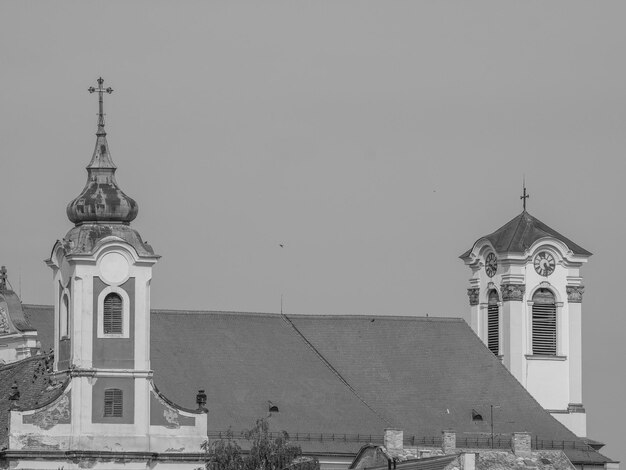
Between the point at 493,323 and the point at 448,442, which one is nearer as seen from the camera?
the point at 448,442

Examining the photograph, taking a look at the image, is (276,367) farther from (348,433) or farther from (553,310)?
(553,310)

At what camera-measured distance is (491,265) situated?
293 feet

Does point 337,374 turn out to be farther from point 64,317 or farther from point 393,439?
point 64,317

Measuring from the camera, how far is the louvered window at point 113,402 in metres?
75.4

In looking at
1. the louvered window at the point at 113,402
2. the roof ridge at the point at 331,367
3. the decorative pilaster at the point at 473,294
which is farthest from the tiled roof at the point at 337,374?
the decorative pilaster at the point at 473,294

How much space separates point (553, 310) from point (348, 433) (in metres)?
11.1

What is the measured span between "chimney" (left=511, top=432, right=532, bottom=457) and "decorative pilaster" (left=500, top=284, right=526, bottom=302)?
8625 mm

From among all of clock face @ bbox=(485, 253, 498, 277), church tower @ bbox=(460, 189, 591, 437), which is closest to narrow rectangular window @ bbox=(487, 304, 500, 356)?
church tower @ bbox=(460, 189, 591, 437)

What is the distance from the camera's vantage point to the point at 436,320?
3371 inches

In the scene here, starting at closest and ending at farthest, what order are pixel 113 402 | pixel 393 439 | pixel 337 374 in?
pixel 113 402 < pixel 393 439 < pixel 337 374

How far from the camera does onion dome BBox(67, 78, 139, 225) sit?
249 feet

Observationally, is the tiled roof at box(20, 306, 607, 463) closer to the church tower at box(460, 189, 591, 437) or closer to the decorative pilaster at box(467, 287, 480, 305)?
the church tower at box(460, 189, 591, 437)

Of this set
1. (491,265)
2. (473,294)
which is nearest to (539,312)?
(491,265)

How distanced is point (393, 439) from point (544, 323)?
10554mm
